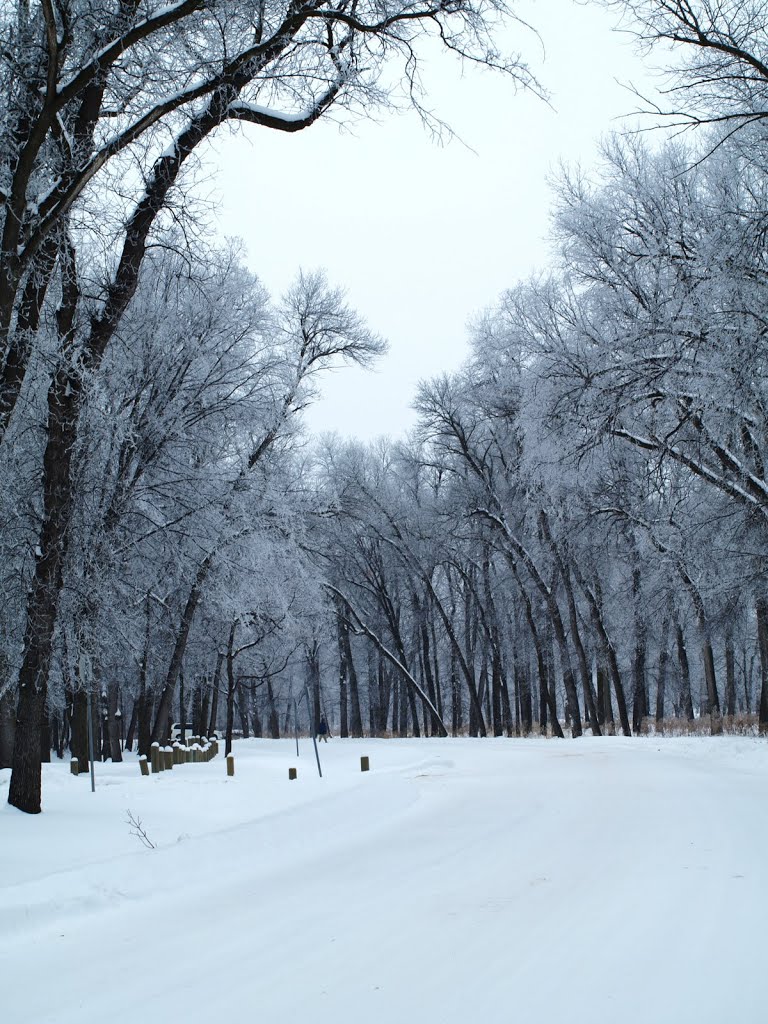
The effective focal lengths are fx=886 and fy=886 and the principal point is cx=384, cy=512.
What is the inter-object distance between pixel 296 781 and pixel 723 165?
12862 millimetres

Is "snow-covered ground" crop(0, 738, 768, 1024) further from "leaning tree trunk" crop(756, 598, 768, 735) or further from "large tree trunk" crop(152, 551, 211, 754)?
"leaning tree trunk" crop(756, 598, 768, 735)

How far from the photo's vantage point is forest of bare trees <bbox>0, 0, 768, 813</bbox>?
836 centimetres

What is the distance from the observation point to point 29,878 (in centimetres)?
653

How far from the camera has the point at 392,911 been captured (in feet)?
18.5

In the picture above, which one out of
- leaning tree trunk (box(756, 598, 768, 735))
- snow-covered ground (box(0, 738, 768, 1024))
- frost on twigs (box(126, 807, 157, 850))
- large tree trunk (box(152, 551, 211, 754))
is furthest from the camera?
leaning tree trunk (box(756, 598, 768, 735))

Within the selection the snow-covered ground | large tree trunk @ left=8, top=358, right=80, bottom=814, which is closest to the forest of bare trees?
large tree trunk @ left=8, top=358, right=80, bottom=814

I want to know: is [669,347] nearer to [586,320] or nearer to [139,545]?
[586,320]

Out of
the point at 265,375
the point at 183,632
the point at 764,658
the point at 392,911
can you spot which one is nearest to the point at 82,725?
the point at 183,632

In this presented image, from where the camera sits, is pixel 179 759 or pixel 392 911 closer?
pixel 392 911

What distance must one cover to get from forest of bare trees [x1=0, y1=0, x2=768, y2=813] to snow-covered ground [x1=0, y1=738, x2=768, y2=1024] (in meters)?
3.04

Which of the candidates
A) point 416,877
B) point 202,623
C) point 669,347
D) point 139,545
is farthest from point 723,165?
point 202,623

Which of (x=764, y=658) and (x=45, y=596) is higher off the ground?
(x=45, y=596)

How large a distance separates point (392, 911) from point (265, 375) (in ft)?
47.6

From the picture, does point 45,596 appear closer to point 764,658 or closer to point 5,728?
point 5,728
